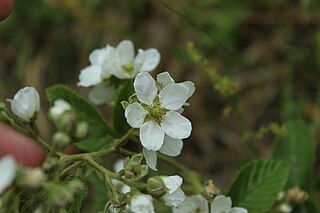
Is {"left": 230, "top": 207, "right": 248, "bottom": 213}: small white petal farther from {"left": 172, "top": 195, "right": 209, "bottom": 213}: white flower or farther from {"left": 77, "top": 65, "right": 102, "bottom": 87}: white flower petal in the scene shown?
{"left": 77, "top": 65, "right": 102, "bottom": 87}: white flower petal

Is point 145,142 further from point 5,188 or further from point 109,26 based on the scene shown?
point 109,26

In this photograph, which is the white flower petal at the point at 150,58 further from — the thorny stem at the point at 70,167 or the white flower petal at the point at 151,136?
the thorny stem at the point at 70,167

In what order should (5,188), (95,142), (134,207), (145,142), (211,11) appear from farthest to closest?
(211,11) → (95,142) → (145,142) → (134,207) → (5,188)

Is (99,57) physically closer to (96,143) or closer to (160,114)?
(96,143)

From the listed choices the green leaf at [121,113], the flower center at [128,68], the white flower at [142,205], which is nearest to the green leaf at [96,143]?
the green leaf at [121,113]

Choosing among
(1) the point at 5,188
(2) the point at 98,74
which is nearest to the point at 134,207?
(1) the point at 5,188

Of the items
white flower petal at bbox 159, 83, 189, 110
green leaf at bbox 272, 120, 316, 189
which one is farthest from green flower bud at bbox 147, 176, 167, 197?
green leaf at bbox 272, 120, 316, 189

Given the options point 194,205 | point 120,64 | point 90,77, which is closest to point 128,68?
point 120,64
